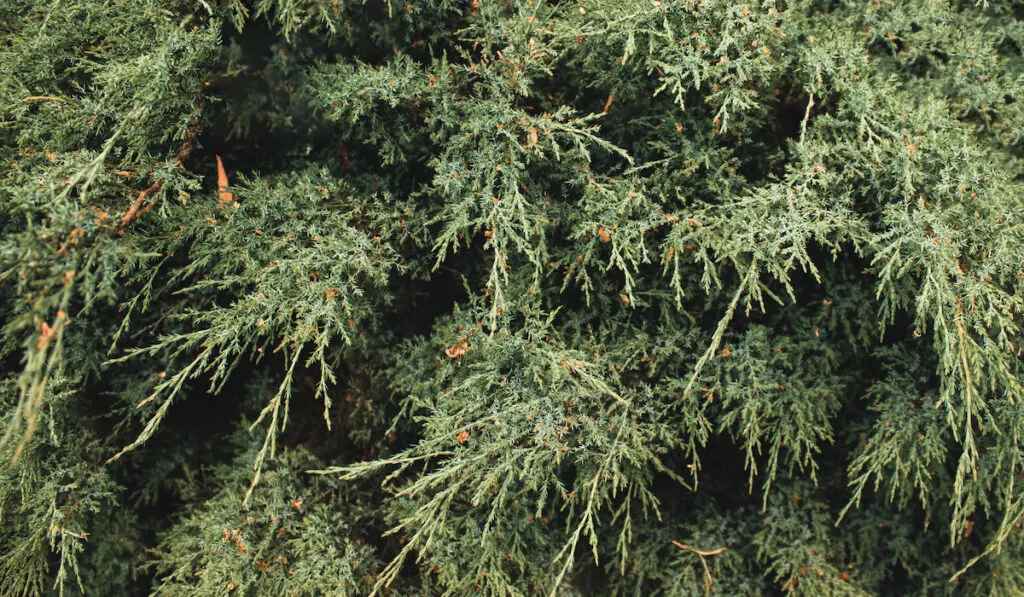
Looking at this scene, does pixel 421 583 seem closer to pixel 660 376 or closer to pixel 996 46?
pixel 660 376

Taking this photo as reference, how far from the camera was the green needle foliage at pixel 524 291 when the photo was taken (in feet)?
6.28

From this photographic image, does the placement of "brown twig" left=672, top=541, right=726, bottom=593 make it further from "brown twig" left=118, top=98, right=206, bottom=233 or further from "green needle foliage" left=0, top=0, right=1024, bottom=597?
"brown twig" left=118, top=98, right=206, bottom=233

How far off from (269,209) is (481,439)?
98 centimetres

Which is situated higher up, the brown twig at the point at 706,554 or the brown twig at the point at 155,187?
the brown twig at the point at 155,187

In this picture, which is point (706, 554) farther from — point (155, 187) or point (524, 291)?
point (155, 187)

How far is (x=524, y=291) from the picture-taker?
2.13 metres

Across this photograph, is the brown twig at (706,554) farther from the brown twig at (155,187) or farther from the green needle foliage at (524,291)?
the brown twig at (155,187)

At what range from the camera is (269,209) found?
80.3 inches

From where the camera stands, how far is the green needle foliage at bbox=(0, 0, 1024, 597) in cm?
191

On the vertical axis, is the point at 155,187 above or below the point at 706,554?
above

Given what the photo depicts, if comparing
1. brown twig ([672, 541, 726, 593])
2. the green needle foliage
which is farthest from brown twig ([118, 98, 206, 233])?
brown twig ([672, 541, 726, 593])

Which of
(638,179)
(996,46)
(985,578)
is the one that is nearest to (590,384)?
(638,179)

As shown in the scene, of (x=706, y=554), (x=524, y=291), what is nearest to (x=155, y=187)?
(x=524, y=291)

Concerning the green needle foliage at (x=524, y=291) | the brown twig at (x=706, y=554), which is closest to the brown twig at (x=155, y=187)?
the green needle foliage at (x=524, y=291)
